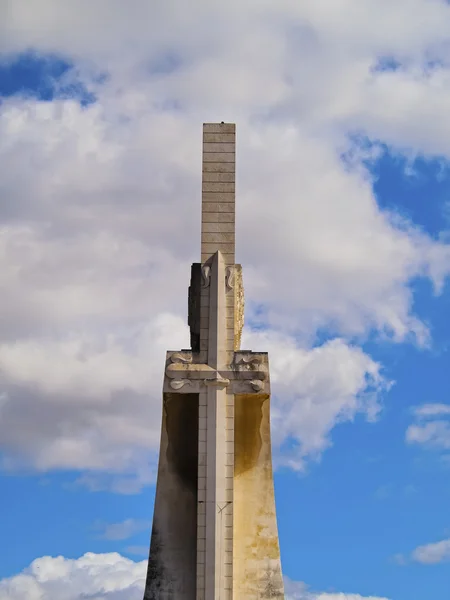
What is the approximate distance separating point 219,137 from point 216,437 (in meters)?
6.88

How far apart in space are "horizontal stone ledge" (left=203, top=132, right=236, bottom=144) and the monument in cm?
2

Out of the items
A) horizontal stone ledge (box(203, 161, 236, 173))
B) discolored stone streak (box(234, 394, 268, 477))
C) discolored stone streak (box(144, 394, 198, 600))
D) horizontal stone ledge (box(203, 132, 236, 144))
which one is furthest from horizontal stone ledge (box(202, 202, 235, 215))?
discolored stone streak (box(234, 394, 268, 477))

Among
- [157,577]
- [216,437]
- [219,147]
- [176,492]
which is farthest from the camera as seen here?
[219,147]

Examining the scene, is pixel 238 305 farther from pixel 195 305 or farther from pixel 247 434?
pixel 247 434

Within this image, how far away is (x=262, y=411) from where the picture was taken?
2778cm

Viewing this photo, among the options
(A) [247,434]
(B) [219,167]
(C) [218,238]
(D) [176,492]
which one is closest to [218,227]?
(C) [218,238]

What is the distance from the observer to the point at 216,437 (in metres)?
26.7

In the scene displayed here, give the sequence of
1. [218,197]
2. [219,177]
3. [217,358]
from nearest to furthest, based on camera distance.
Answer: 1. [217,358]
2. [218,197]
3. [219,177]

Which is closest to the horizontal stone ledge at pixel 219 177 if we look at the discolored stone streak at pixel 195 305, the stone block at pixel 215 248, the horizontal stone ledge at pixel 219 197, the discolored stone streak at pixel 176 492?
the horizontal stone ledge at pixel 219 197

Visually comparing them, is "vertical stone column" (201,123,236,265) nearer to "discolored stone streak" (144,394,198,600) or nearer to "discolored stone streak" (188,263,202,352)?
"discolored stone streak" (188,263,202,352)

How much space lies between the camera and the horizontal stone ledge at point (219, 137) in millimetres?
28469

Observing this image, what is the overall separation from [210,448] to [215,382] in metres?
1.42

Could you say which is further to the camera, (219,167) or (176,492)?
(219,167)

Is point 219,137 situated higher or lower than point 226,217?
higher
